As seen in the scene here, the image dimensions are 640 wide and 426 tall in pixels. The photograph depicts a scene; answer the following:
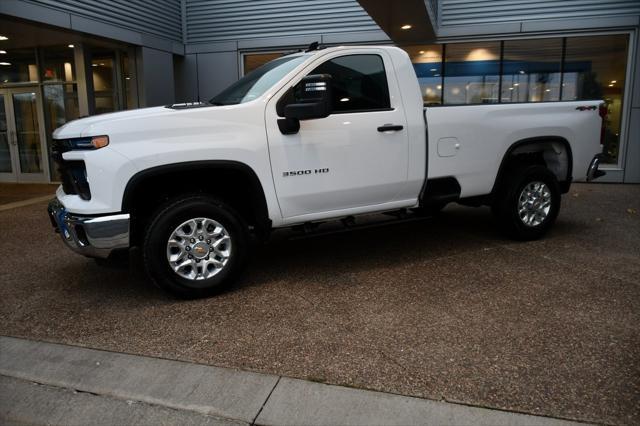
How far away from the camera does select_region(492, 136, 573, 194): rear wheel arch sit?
235 inches

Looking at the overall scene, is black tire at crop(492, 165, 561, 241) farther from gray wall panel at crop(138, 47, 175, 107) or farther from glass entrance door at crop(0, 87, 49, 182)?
glass entrance door at crop(0, 87, 49, 182)

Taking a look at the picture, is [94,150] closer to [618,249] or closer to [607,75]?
[618,249]

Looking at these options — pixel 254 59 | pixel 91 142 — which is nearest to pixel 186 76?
pixel 254 59

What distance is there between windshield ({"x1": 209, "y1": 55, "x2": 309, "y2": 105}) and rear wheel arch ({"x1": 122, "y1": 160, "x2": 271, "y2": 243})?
2.41ft

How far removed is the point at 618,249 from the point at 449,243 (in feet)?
6.13

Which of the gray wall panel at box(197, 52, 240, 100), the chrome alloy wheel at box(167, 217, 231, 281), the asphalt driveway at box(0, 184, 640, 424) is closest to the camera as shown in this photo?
the asphalt driveway at box(0, 184, 640, 424)

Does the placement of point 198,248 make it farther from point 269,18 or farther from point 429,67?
point 269,18

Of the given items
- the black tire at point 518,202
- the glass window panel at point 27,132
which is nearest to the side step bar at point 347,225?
the black tire at point 518,202

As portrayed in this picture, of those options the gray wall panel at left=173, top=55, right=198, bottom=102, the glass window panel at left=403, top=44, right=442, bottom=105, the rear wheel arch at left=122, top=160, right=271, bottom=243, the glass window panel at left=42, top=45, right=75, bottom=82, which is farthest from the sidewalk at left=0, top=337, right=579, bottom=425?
the gray wall panel at left=173, top=55, right=198, bottom=102

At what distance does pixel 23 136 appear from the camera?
13172mm

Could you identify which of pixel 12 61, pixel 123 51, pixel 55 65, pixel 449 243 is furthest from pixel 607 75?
→ pixel 12 61

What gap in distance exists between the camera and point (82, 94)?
38.8ft

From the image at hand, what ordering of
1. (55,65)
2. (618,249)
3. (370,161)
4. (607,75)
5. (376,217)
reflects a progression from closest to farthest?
(370,161) < (618,249) < (376,217) < (607,75) < (55,65)

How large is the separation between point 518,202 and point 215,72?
974cm
